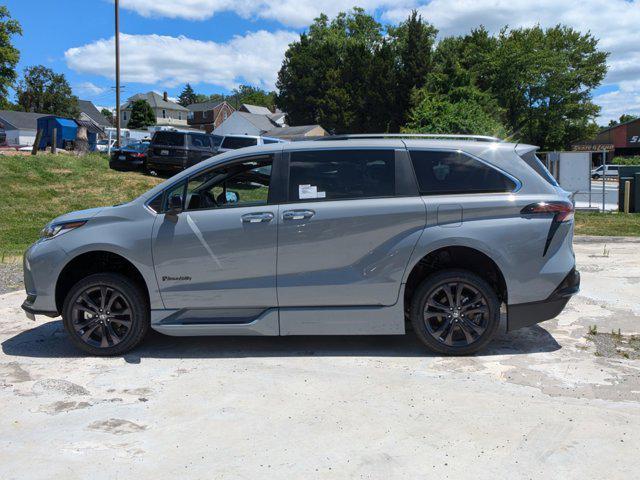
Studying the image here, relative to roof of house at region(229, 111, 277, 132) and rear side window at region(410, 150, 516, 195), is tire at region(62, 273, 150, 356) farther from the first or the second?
roof of house at region(229, 111, 277, 132)

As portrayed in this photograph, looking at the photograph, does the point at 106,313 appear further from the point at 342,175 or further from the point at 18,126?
the point at 18,126

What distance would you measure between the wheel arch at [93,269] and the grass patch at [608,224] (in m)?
10.8

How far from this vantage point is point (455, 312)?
5.10 metres

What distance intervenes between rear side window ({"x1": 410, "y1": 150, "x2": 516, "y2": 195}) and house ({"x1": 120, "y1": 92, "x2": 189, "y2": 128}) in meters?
117

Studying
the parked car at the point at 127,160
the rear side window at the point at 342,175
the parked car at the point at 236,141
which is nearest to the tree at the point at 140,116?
the parked car at the point at 127,160

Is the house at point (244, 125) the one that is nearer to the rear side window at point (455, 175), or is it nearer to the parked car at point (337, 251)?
the parked car at point (337, 251)

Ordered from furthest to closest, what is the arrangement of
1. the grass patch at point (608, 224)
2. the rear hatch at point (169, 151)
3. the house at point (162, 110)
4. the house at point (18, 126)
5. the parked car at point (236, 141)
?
1. the house at point (162, 110)
2. the house at point (18, 126)
3. the parked car at point (236, 141)
4. the rear hatch at point (169, 151)
5. the grass patch at point (608, 224)

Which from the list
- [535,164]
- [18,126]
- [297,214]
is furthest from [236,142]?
[18,126]

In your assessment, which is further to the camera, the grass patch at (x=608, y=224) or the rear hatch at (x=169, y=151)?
the rear hatch at (x=169, y=151)

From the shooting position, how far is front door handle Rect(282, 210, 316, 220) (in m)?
5.06

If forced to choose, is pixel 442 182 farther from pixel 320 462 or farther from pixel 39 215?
pixel 39 215

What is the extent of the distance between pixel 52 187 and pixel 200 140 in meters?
6.26

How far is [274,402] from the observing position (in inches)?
169

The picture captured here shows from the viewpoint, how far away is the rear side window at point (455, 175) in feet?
16.9
